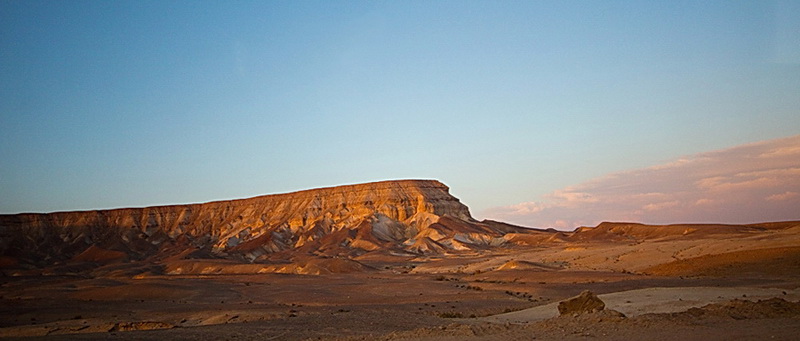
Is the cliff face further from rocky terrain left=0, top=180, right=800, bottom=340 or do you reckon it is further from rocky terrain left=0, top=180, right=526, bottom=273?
rocky terrain left=0, top=180, right=800, bottom=340

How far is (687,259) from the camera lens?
47.2m

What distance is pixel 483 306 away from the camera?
28.5 meters

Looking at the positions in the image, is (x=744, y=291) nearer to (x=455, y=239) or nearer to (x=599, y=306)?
(x=599, y=306)

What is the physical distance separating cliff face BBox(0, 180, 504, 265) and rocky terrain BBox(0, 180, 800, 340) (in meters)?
0.41

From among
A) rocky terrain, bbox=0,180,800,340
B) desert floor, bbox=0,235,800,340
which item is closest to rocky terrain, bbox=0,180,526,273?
rocky terrain, bbox=0,180,800,340

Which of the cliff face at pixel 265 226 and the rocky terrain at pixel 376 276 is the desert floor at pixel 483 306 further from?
the cliff face at pixel 265 226

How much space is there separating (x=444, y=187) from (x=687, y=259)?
89.1 metres

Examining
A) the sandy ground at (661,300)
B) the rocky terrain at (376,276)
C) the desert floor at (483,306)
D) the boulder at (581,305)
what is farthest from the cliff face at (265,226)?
the boulder at (581,305)

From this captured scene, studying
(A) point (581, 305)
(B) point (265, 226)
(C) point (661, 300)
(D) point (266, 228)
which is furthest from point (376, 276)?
(B) point (265, 226)

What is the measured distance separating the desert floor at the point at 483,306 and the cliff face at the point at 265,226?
49.6 metres

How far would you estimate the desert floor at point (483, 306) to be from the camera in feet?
46.6

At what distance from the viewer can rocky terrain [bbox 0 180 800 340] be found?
17734 mm

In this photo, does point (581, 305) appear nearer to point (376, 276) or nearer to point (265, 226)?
point (376, 276)

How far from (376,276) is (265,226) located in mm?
74543
